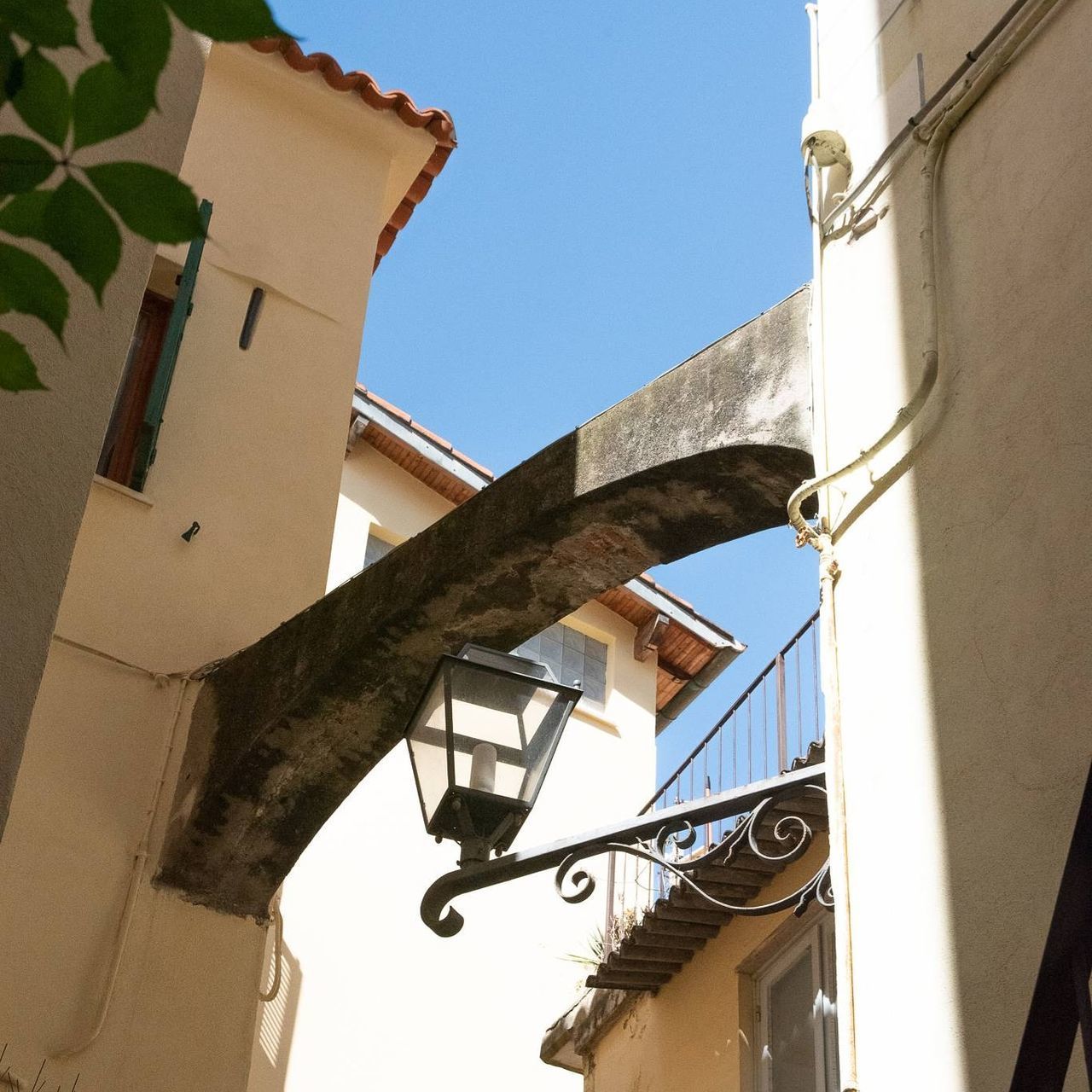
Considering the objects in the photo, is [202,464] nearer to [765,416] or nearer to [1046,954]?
[765,416]

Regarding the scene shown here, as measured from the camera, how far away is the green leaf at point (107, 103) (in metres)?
1.33

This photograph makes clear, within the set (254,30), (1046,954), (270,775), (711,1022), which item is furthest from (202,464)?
(254,30)

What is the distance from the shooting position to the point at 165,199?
1.36 metres

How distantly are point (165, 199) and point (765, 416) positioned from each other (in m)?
3.70

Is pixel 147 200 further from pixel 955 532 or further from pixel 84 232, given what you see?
pixel 955 532

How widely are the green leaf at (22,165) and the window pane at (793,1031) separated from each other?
21.8 feet

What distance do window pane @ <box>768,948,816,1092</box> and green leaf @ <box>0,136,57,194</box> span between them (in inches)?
261

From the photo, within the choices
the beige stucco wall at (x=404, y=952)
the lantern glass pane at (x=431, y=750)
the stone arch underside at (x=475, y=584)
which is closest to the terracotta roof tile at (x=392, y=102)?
the stone arch underside at (x=475, y=584)

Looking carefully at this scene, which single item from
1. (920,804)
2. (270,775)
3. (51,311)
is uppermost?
(270,775)

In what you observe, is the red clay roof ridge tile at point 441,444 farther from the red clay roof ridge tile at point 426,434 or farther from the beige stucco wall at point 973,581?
the beige stucco wall at point 973,581

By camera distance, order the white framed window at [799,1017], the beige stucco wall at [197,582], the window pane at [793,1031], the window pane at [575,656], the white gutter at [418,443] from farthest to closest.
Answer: the window pane at [575,656], the white gutter at [418,443], the window pane at [793,1031], the white framed window at [799,1017], the beige stucco wall at [197,582]

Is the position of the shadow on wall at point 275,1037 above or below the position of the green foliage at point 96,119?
above

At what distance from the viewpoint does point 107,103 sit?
4.36 ft

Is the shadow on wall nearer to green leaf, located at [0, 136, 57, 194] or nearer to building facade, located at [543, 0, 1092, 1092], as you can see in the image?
building facade, located at [543, 0, 1092, 1092]
